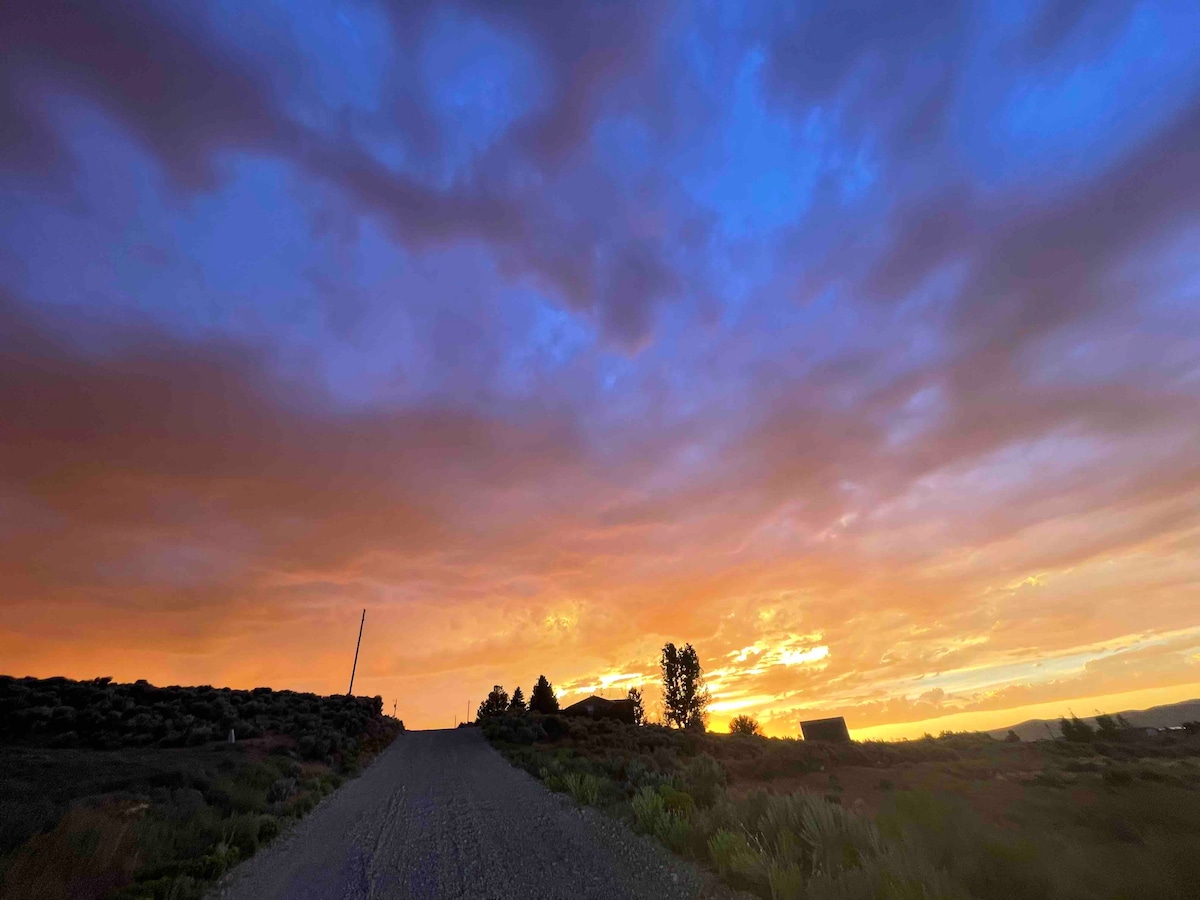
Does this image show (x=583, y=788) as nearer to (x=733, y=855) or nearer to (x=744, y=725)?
(x=733, y=855)

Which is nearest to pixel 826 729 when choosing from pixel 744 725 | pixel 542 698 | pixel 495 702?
pixel 744 725

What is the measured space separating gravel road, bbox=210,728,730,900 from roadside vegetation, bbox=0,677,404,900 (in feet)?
3.55

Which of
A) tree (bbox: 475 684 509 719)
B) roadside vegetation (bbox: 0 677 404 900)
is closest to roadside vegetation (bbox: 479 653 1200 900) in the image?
roadside vegetation (bbox: 0 677 404 900)

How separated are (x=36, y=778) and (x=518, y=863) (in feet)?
50.1

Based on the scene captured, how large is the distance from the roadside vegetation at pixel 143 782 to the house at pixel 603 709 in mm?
23137

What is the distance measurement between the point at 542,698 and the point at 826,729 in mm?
42315

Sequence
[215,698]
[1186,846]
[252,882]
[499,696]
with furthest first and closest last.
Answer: [499,696], [215,698], [252,882], [1186,846]

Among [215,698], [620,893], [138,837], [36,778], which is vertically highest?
[215,698]

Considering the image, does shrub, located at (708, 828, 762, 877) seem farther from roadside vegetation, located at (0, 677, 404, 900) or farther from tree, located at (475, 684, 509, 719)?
tree, located at (475, 684, 509, 719)

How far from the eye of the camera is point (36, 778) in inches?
611

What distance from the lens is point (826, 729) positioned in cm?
4112

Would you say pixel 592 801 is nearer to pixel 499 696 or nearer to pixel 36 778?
pixel 36 778

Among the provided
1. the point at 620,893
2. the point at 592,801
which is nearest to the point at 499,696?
the point at 592,801

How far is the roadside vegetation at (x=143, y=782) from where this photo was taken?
898cm
